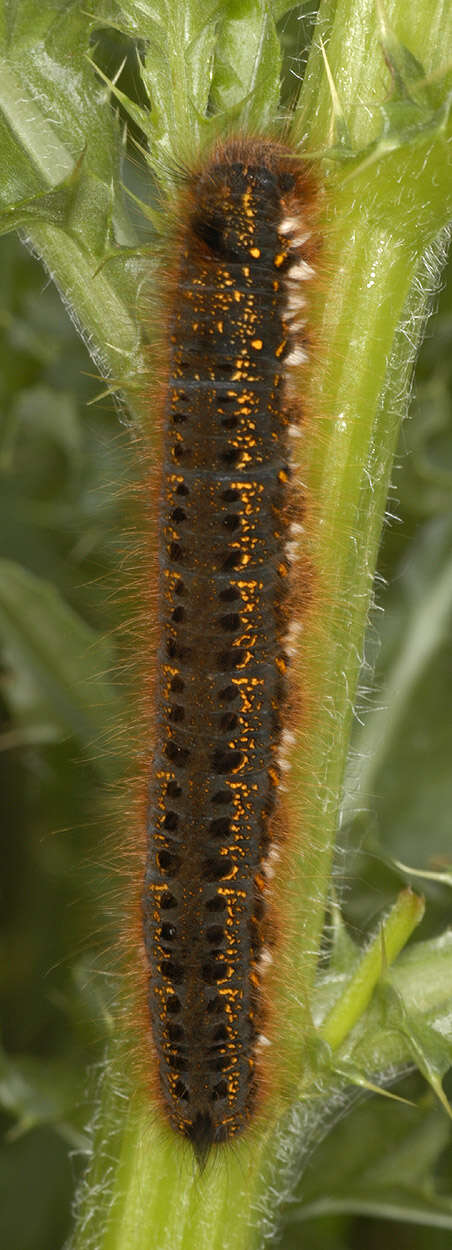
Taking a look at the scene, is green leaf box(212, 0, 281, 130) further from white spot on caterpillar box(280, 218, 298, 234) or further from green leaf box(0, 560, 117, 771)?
green leaf box(0, 560, 117, 771)

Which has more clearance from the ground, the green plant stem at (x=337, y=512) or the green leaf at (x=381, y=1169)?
the green plant stem at (x=337, y=512)

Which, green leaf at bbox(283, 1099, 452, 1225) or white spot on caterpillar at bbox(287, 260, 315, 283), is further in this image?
green leaf at bbox(283, 1099, 452, 1225)

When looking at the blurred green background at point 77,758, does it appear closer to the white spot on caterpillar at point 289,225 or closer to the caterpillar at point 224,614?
the caterpillar at point 224,614

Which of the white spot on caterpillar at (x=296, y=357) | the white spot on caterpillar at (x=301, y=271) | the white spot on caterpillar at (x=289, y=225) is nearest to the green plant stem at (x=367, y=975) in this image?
the white spot on caterpillar at (x=296, y=357)

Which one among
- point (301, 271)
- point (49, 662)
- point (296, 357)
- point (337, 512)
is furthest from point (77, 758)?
point (301, 271)

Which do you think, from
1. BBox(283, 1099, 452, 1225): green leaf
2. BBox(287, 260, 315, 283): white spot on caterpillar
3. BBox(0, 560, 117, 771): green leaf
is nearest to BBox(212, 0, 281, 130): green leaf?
BBox(287, 260, 315, 283): white spot on caterpillar

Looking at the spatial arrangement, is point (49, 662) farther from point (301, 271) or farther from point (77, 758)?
point (301, 271)
